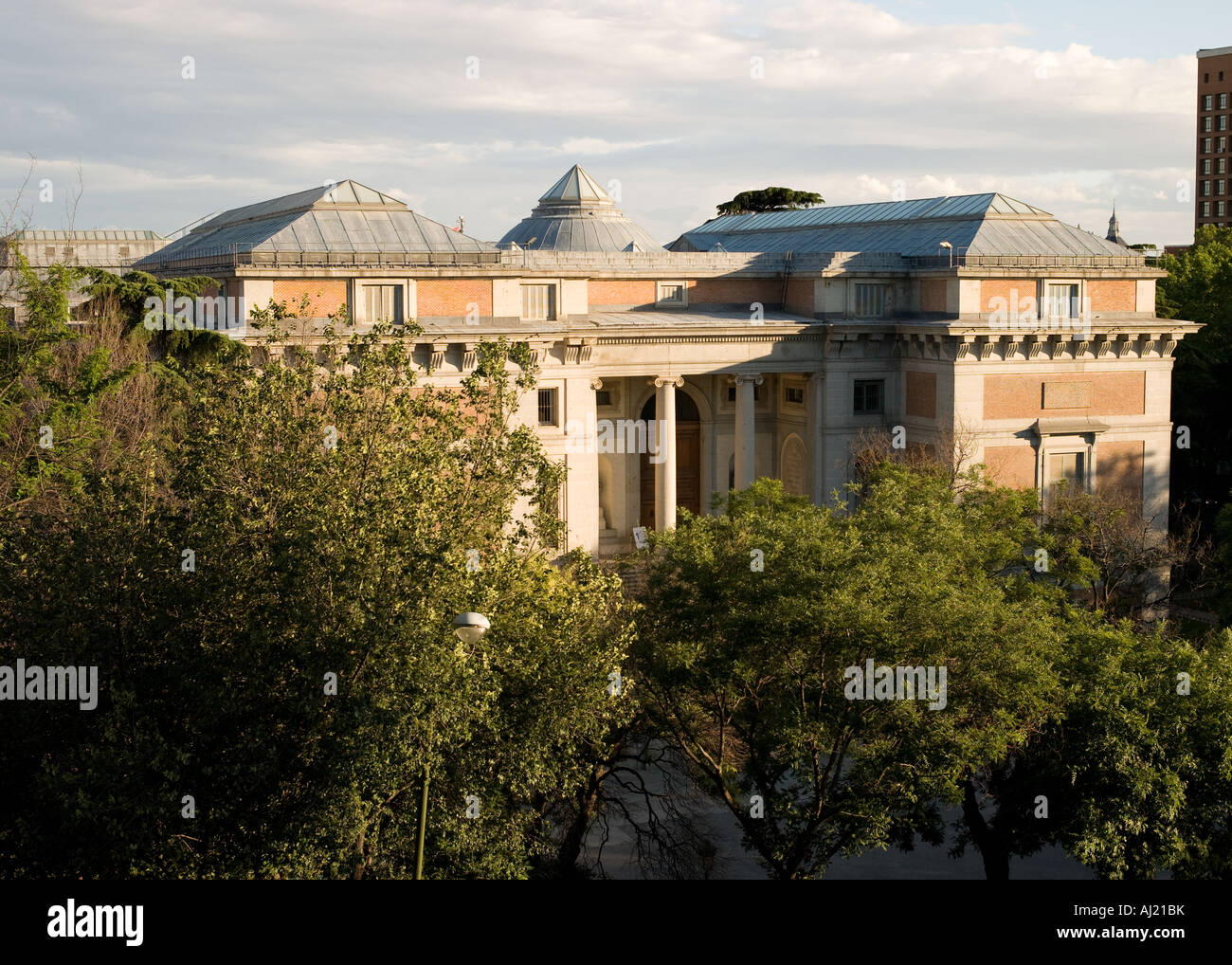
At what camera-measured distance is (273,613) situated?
1989 cm

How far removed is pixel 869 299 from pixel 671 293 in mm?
7915

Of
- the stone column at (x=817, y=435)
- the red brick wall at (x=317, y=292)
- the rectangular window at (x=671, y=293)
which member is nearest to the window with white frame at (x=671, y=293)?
the rectangular window at (x=671, y=293)

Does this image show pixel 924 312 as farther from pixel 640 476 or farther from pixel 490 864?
pixel 490 864

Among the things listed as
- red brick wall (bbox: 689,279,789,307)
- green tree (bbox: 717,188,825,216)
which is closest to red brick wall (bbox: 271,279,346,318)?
red brick wall (bbox: 689,279,789,307)

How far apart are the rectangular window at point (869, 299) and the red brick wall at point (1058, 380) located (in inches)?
226

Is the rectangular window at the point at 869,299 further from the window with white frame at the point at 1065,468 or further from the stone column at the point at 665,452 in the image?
the window with white frame at the point at 1065,468

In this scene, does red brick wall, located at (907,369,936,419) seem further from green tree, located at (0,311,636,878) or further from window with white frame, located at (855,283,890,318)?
green tree, located at (0,311,636,878)

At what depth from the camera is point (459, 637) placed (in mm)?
19141

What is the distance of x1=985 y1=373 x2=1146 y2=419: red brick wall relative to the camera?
170 ft

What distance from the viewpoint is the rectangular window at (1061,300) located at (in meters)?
52.8

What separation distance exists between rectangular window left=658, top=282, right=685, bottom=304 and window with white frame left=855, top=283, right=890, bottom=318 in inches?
278

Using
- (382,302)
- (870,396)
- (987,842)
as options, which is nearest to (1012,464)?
(870,396)

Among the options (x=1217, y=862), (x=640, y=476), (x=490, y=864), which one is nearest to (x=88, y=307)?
(x=640, y=476)

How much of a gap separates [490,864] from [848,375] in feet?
120
